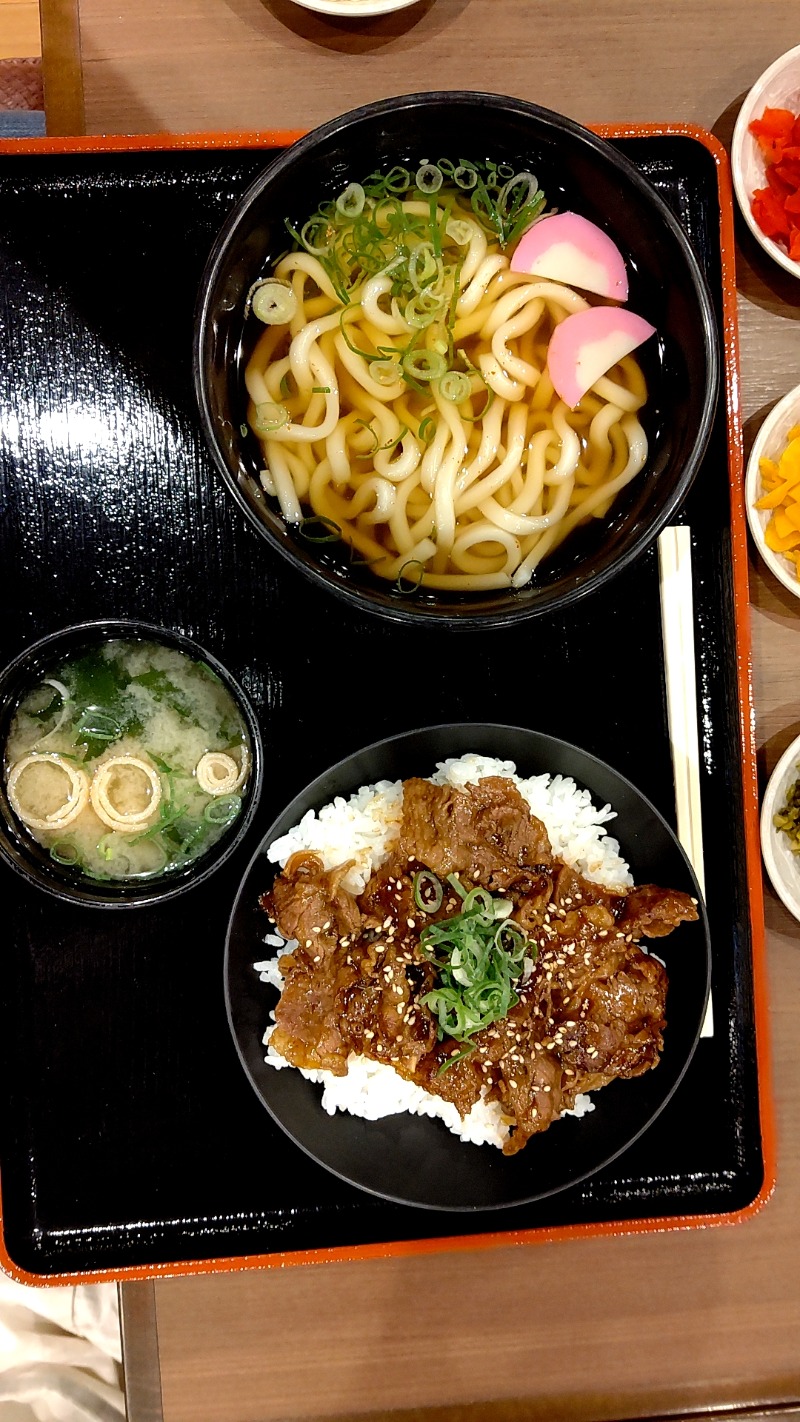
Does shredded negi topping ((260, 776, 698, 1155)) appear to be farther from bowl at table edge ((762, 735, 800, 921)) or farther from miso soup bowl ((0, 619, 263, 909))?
bowl at table edge ((762, 735, 800, 921))

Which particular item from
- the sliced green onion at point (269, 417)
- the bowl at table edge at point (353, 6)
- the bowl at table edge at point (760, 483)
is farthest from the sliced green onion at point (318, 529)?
the bowl at table edge at point (353, 6)

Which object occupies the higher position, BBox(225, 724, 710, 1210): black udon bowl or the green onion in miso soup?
the green onion in miso soup

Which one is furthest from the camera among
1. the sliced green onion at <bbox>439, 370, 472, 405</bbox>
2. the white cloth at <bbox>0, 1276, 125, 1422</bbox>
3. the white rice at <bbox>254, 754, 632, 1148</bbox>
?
the white cloth at <bbox>0, 1276, 125, 1422</bbox>

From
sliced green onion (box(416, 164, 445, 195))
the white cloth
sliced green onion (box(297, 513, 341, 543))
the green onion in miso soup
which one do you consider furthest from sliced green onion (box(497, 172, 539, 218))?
the white cloth

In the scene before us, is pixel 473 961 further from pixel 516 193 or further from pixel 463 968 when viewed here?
pixel 516 193

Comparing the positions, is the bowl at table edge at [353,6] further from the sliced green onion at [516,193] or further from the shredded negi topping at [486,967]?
the shredded negi topping at [486,967]

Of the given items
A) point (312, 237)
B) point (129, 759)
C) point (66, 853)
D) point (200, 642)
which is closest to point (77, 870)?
point (66, 853)
